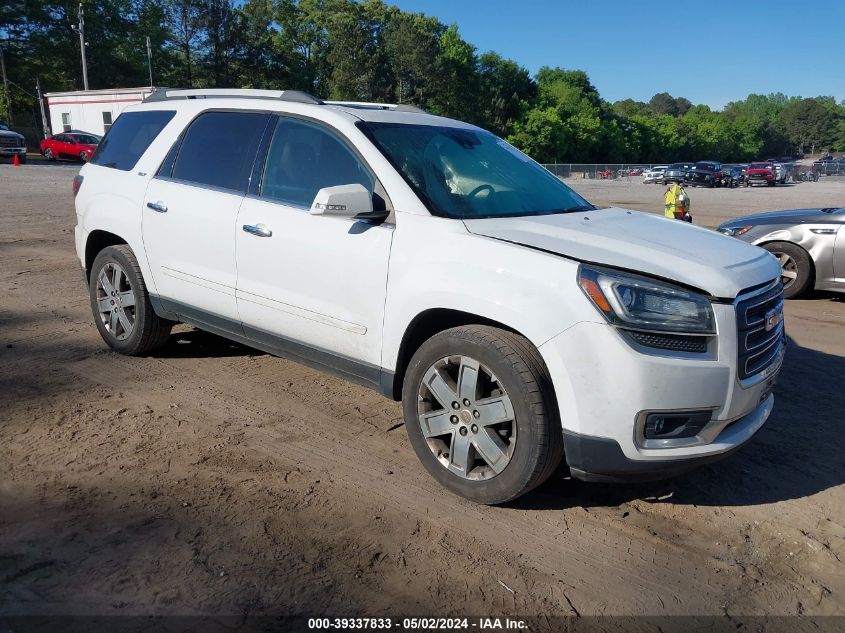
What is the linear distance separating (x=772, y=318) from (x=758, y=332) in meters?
0.24

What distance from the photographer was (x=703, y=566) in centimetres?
298

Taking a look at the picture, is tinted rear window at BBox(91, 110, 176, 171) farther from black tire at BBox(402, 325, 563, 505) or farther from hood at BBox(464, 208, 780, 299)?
black tire at BBox(402, 325, 563, 505)

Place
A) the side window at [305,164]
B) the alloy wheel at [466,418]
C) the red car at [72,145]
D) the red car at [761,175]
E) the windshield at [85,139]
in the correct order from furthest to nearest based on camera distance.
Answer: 1. the red car at [761,175]
2. the windshield at [85,139]
3. the red car at [72,145]
4. the side window at [305,164]
5. the alloy wheel at [466,418]

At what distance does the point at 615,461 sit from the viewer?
→ 117 inches

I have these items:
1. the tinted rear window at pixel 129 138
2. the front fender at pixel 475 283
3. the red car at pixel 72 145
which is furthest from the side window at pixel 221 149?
the red car at pixel 72 145

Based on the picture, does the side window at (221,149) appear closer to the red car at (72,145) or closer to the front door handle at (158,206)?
the front door handle at (158,206)

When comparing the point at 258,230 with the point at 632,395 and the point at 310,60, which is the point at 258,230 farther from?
the point at 310,60

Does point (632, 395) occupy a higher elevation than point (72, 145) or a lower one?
higher

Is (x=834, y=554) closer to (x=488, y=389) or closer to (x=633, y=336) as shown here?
(x=633, y=336)

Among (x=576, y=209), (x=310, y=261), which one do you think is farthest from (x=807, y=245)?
(x=310, y=261)

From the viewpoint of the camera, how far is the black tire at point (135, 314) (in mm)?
5020

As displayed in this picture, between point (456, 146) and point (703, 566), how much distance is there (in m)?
2.72

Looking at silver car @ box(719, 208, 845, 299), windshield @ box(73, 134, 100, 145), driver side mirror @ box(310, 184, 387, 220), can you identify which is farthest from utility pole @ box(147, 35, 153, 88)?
driver side mirror @ box(310, 184, 387, 220)

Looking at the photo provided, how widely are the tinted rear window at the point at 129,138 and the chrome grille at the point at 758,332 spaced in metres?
4.06
